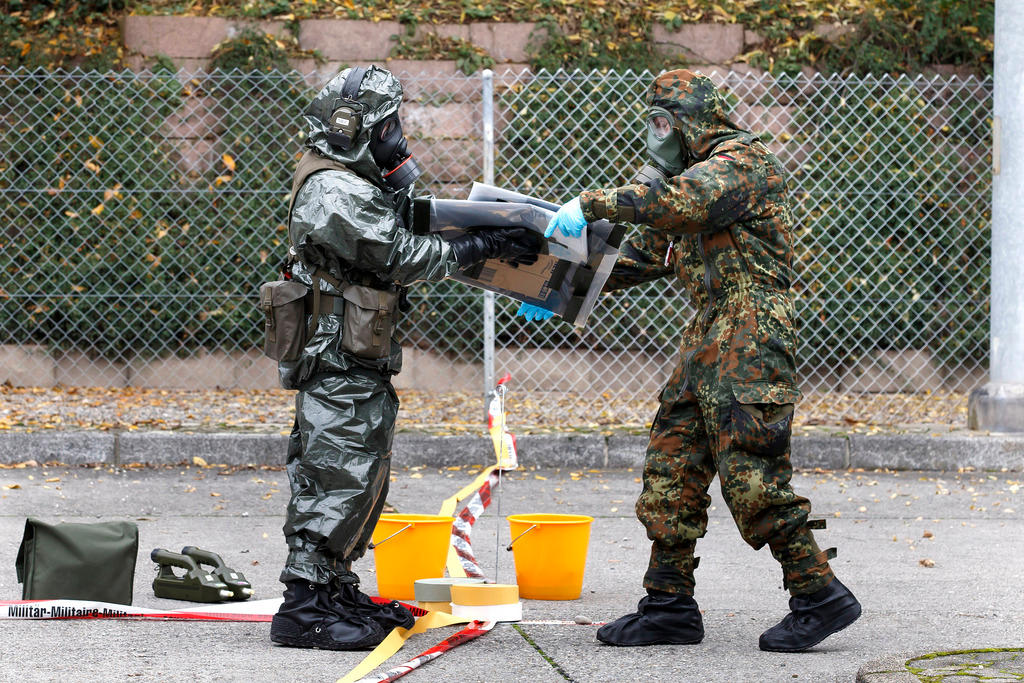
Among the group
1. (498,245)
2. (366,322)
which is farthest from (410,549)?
(498,245)

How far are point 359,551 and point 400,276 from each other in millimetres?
917

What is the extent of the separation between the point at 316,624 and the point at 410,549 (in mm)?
749

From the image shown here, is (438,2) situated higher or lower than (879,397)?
higher

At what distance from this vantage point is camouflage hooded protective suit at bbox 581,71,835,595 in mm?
3979

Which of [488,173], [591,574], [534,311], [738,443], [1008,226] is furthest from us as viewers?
[1008,226]

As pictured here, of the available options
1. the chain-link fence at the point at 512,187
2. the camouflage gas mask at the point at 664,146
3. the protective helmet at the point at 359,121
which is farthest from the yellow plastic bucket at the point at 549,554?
the chain-link fence at the point at 512,187

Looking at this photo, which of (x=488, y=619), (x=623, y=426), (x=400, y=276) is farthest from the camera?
(x=623, y=426)

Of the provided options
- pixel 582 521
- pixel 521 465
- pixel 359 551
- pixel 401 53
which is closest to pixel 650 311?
pixel 521 465

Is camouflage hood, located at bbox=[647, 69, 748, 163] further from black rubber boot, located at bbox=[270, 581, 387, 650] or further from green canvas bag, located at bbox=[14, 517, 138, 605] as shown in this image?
green canvas bag, located at bbox=[14, 517, 138, 605]

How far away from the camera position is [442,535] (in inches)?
189

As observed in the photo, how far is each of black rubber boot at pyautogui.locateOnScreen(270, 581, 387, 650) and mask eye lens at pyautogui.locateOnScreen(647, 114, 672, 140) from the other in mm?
1795

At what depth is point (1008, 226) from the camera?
8062 millimetres

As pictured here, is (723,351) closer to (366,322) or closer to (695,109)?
(695,109)

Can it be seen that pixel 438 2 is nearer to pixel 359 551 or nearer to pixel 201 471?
pixel 201 471
